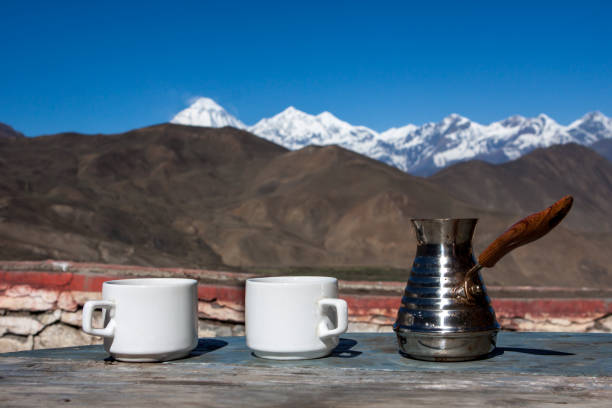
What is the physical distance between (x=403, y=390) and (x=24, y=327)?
8.14 feet

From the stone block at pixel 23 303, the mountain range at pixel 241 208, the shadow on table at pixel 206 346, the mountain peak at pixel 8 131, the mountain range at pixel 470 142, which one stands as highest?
the mountain range at pixel 470 142

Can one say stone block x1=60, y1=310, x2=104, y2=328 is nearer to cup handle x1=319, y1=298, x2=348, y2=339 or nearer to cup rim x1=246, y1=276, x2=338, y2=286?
cup rim x1=246, y1=276, x2=338, y2=286

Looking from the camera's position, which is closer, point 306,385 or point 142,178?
point 306,385

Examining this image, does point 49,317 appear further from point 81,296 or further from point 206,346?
point 206,346

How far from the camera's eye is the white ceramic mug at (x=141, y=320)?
4.42 ft

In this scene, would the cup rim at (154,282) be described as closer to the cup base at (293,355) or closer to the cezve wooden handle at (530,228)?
the cup base at (293,355)

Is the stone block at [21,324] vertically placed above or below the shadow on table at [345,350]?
below

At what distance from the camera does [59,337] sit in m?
2.99

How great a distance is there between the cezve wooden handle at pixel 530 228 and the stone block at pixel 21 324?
2.48 meters

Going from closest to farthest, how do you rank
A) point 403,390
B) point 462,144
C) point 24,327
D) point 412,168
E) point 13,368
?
point 403,390
point 13,368
point 24,327
point 412,168
point 462,144

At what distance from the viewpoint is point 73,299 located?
9.96ft

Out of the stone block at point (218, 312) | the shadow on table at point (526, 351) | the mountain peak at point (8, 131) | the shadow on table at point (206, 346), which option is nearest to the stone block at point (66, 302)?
the stone block at point (218, 312)

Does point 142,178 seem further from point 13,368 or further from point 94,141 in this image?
point 13,368

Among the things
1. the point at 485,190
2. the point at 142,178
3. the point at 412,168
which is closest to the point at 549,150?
the point at 485,190
